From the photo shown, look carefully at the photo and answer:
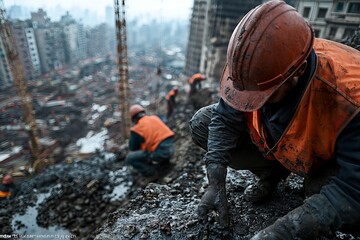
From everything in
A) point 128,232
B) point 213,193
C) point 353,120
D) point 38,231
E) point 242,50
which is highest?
point 242,50

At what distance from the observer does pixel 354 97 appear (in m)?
1.06

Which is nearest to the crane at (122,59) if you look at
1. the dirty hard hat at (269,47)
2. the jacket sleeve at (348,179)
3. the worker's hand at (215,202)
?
the dirty hard hat at (269,47)

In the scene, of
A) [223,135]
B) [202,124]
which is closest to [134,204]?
[202,124]

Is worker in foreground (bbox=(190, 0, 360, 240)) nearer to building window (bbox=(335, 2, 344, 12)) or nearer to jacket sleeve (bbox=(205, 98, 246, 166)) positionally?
→ jacket sleeve (bbox=(205, 98, 246, 166))

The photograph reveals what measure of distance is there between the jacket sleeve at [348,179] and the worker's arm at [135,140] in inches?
129

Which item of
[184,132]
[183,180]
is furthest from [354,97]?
[184,132]

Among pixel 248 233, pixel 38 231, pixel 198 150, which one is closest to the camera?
pixel 248 233

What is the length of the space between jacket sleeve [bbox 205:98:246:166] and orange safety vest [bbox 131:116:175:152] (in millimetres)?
2351

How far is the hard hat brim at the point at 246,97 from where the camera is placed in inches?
46.5

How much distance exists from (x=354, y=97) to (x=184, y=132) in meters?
5.06

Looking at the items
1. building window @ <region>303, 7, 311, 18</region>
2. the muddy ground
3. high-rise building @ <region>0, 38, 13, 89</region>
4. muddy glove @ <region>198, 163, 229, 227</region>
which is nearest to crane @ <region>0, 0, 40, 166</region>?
high-rise building @ <region>0, 38, 13, 89</region>

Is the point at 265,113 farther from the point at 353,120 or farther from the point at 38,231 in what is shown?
the point at 38,231

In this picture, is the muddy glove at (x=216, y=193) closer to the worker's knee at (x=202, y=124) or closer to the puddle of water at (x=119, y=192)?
the worker's knee at (x=202, y=124)

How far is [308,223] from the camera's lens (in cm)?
112
